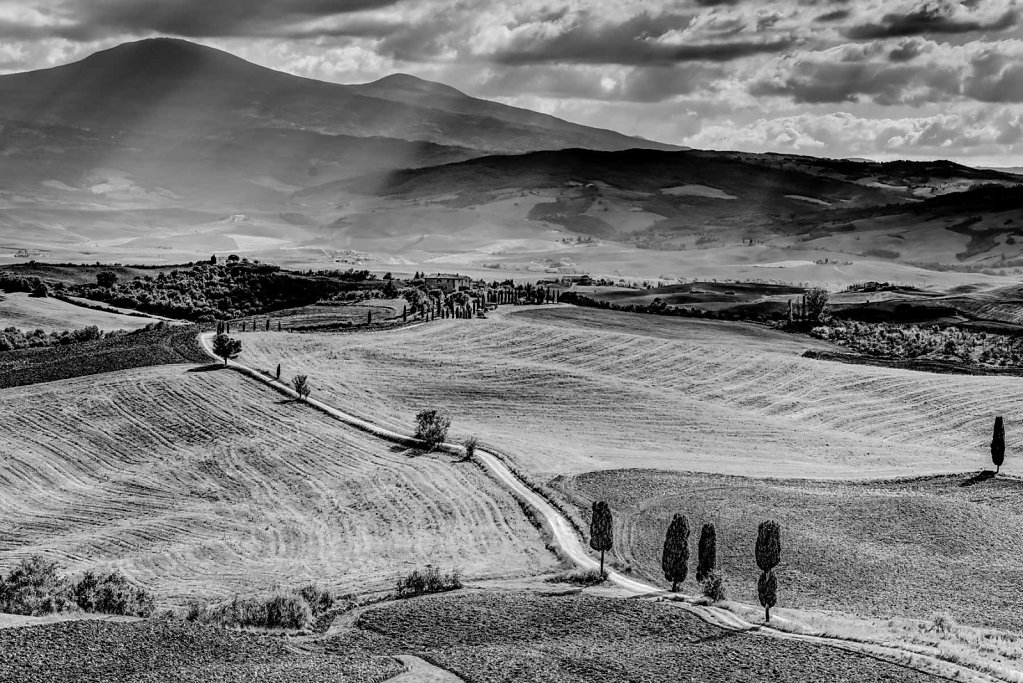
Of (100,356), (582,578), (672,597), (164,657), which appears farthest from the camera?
(100,356)

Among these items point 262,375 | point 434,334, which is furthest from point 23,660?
point 434,334

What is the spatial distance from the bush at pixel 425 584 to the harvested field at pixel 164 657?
702 centimetres

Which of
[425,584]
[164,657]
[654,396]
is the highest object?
[654,396]

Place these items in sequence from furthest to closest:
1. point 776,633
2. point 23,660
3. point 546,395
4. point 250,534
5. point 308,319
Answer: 1. point 308,319
2. point 546,395
3. point 250,534
4. point 776,633
5. point 23,660

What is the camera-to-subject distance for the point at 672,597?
40156mm

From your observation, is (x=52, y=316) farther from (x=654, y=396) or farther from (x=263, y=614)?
(x=263, y=614)

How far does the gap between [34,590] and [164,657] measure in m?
9.89

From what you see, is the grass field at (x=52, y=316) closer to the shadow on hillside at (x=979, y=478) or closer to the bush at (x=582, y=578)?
the shadow on hillside at (x=979, y=478)

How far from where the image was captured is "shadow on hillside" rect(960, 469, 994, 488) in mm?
58688

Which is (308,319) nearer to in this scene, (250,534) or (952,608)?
(250,534)

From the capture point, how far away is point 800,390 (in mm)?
85500

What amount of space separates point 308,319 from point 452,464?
54.8m

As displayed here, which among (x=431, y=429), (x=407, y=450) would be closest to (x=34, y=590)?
(x=407, y=450)

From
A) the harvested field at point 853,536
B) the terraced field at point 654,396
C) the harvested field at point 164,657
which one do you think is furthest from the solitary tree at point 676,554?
the terraced field at point 654,396
